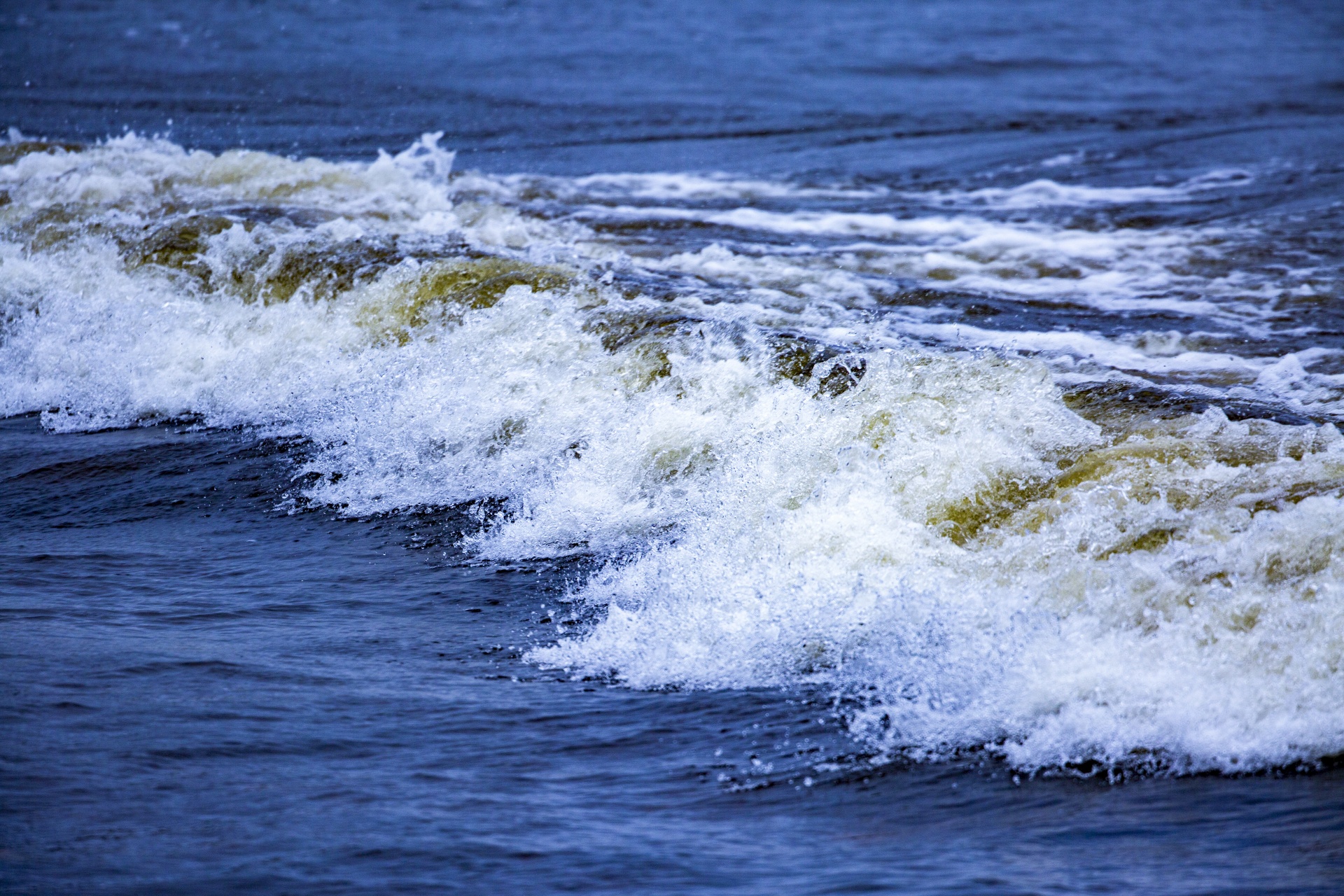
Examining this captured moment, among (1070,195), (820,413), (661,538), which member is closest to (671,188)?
(1070,195)

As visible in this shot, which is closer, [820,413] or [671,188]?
[820,413]

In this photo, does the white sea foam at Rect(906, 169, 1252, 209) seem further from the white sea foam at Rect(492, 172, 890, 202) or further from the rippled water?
the white sea foam at Rect(492, 172, 890, 202)

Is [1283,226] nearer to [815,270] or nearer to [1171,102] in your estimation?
[815,270]

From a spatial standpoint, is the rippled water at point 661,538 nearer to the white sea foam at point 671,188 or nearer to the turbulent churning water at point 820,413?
the turbulent churning water at point 820,413

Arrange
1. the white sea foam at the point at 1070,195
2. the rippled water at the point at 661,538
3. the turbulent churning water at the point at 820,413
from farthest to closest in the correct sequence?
the white sea foam at the point at 1070,195, the turbulent churning water at the point at 820,413, the rippled water at the point at 661,538

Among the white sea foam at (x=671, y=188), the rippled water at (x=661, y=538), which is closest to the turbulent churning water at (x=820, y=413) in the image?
the rippled water at (x=661, y=538)

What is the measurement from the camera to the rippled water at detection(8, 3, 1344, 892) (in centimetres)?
329

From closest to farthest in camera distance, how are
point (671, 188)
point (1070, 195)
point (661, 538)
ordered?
point (661, 538) → point (1070, 195) → point (671, 188)

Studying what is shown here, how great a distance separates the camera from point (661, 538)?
17.1ft

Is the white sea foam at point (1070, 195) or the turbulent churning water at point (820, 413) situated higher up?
the white sea foam at point (1070, 195)

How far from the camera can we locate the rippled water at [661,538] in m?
3.29

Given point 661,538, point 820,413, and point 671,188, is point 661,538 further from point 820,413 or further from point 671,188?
point 671,188

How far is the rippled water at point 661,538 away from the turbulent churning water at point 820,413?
0.08ft

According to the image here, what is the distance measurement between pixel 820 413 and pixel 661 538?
3.26 ft
